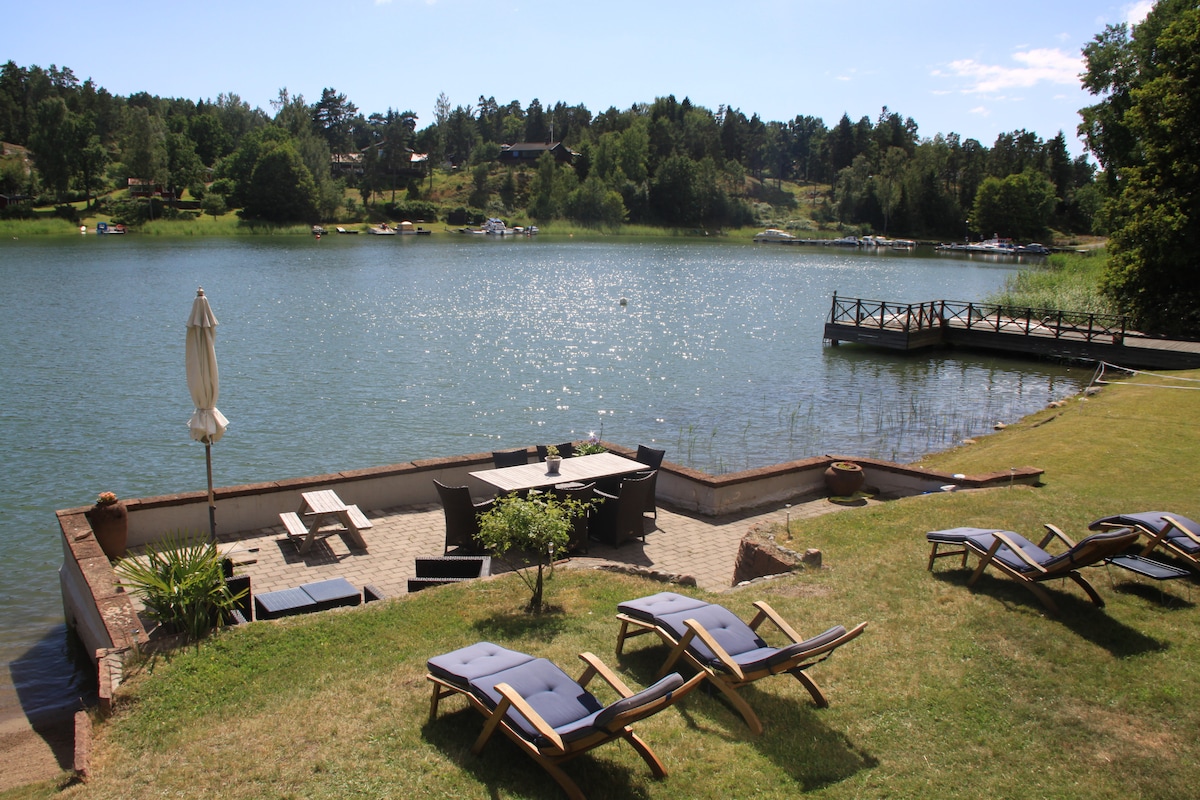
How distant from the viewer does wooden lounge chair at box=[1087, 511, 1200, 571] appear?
23.5 feet

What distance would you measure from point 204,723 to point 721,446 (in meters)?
14.0

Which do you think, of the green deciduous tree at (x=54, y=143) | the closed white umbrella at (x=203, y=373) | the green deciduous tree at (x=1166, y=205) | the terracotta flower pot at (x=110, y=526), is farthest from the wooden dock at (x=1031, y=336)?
the green deciduous tree at (x=54, y=143)

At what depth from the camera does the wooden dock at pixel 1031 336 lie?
2633 centimetres

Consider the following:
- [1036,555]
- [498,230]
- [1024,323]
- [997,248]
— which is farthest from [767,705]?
[997,248]

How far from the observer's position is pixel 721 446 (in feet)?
59.7

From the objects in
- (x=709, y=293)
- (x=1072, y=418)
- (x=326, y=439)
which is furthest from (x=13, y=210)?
(x=1072, y=418)

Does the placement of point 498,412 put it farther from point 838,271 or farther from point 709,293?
point 838,271

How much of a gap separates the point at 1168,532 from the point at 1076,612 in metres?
1.40

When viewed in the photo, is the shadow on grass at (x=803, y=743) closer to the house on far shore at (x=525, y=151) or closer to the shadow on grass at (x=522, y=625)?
the shadow on grass at (x=522, y=625)

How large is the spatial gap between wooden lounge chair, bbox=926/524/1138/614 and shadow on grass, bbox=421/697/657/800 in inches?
149

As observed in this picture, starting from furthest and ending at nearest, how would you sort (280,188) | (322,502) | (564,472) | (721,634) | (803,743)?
(280,188) → (564,472) → (322,502) → (721,634) → (803,743)

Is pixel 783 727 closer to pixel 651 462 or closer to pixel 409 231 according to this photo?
pixel 651 462

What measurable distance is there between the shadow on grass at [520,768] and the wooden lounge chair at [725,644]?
698mm

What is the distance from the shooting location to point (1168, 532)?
23.9 feet
